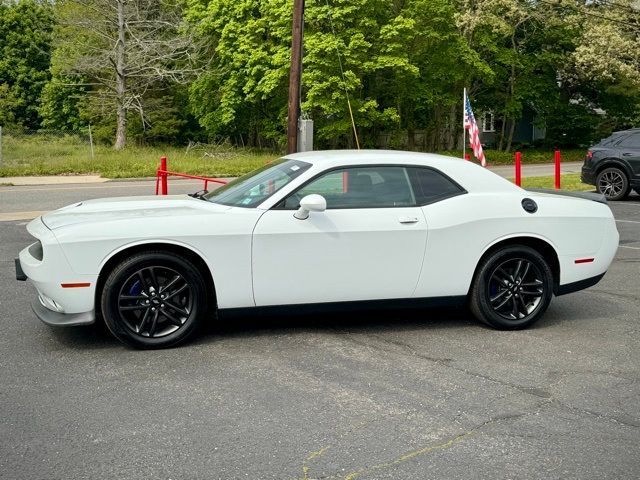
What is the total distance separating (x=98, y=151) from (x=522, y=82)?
23872mm

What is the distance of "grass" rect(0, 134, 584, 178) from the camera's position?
84.0ft

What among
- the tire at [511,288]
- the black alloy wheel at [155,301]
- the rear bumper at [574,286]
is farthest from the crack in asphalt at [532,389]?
the black alloy wheel at [155,301]

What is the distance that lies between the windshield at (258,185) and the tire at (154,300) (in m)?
0.72

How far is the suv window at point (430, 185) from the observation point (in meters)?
6.10

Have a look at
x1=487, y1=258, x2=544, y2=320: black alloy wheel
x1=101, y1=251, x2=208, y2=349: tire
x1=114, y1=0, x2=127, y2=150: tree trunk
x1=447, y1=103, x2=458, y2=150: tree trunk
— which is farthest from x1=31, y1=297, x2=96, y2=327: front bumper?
x1=447, y1=103, x2=458, y2=150: tree trunk

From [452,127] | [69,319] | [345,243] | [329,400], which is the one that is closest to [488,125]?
[452,127]

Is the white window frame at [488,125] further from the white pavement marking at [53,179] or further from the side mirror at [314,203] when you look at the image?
the side mirror at [314,203]

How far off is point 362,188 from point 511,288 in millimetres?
1525

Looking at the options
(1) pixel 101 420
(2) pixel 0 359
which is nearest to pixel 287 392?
(1) pixel 101 420

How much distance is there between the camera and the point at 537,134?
2185 inches

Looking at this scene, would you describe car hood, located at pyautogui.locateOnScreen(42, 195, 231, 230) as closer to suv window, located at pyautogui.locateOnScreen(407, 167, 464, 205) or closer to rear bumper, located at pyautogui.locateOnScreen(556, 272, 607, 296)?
suv window, located at pyautogui.locateOnScreen(407, 167, 464, 205)

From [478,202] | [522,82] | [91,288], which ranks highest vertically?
[522,82]

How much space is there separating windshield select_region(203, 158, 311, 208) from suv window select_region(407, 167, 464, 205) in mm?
892

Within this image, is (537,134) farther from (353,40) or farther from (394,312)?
(394,312)
